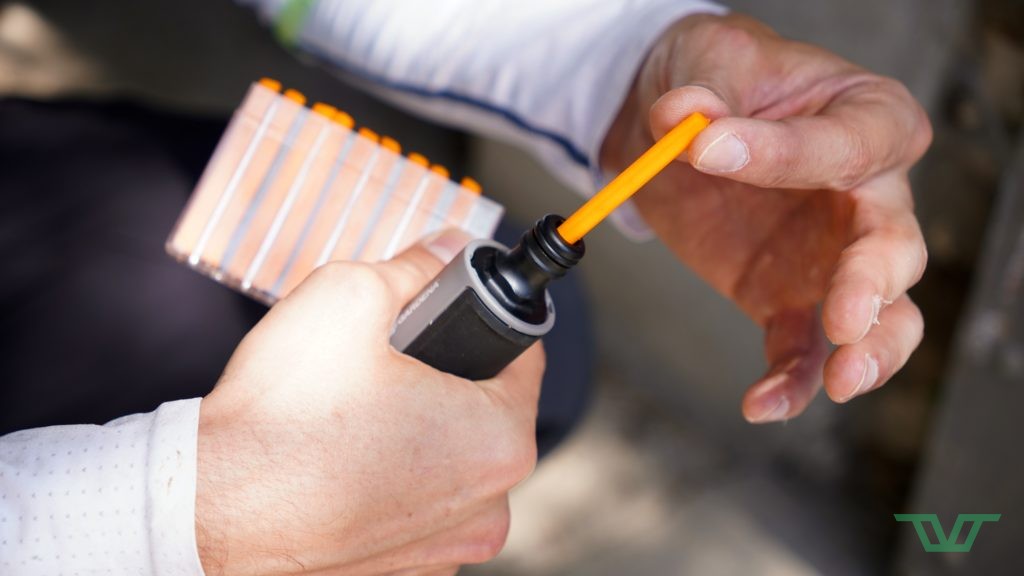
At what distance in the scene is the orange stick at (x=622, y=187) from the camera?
16.2 inches

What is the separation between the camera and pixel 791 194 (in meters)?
0.57

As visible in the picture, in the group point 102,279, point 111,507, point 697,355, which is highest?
point 111,507

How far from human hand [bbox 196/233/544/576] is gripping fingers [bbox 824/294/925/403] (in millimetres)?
164

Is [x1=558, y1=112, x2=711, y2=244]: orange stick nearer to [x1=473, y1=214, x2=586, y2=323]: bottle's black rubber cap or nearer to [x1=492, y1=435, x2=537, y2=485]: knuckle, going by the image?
[x1=473, y1=214, x2=586, y2=323]: bottle's black rubber cap

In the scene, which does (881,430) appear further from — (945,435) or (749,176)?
(749,176)

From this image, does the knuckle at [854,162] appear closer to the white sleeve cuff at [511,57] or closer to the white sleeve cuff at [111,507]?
the white sleeve cuff at [511,57]

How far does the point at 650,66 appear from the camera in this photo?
24.3 inches

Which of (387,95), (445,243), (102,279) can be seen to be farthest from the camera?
(387,95)

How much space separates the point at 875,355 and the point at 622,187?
0.17 meters

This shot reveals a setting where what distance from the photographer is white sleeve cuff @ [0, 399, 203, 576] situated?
40 centimetres

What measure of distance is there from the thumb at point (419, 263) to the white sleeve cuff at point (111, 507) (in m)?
0.12

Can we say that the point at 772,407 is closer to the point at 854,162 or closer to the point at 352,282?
the point at 854,162

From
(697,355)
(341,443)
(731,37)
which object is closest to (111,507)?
(341,443)

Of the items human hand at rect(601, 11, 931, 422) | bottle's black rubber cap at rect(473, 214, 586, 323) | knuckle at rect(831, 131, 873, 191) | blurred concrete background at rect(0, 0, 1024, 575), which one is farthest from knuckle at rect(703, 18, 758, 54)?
blurred concrete background at rect(0, 0, 1024, 575)
